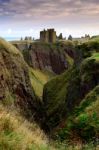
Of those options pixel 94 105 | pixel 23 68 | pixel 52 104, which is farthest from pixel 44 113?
pixel 94 105

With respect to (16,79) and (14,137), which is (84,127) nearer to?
(14,137)

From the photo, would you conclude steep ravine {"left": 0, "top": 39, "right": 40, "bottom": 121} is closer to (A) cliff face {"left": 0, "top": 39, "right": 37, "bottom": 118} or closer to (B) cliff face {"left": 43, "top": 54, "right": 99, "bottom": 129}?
(A) cliff face {"left": 0, "top": 39, "right": 37, "bottom": 118}

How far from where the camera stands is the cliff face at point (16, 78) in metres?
90.2

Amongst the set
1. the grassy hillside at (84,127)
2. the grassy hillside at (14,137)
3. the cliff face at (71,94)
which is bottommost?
the cliff face at (71,94)

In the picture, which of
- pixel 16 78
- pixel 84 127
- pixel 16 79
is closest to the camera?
pixel 84 127

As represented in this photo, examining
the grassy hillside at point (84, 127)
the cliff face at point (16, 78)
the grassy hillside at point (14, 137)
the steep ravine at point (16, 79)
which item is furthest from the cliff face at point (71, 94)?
the grassy hillside at point (14, 137)

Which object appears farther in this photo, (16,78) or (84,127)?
(16,78)

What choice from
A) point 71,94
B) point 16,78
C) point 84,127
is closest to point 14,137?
point 84,127

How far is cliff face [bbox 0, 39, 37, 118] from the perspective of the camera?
90.2 meters

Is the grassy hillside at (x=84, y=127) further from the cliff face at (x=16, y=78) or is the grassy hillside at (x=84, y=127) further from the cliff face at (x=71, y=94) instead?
the cliff face at (x=16, y=78)

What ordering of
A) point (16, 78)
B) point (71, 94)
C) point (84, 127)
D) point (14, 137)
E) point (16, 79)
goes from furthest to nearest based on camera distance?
point (16, 78) → point (16, 79) → point (71, 94) → point (84, 127) → point (14, 137)

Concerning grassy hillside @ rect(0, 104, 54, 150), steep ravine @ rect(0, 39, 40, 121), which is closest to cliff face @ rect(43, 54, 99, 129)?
steep ravine @ rect(0, 39, 40, 121)

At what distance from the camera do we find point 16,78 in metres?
96.5

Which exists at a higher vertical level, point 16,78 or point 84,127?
point 84,127
